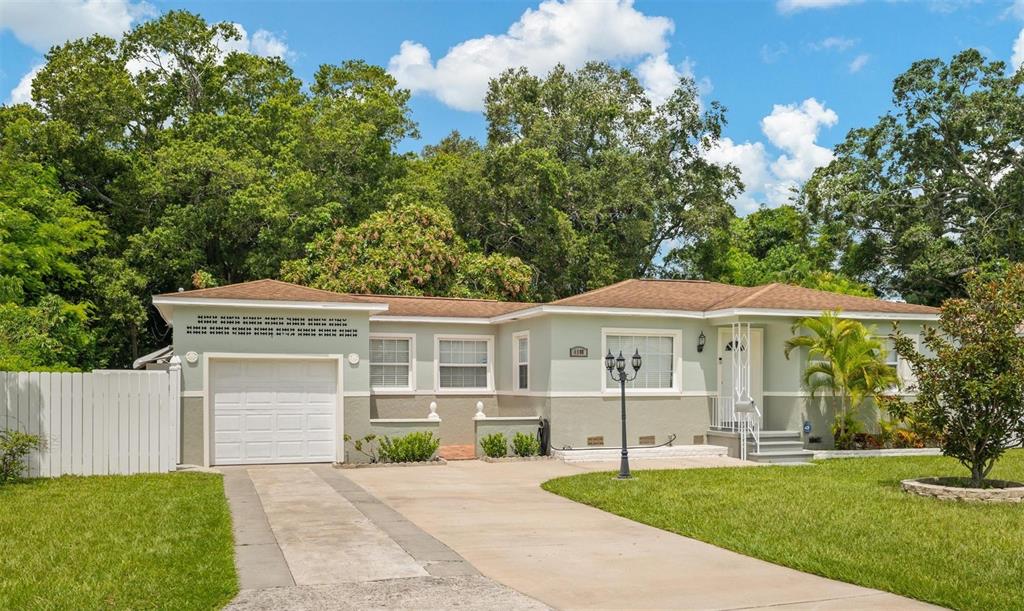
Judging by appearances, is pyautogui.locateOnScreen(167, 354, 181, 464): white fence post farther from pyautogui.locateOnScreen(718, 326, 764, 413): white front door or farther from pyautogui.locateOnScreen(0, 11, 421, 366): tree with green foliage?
pyautogui.locateOnScreen(0, 11, 421, 366): tree with green foliage

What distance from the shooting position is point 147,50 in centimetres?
3900

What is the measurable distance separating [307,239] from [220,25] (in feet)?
42.1

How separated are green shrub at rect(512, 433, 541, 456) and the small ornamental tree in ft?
26.1

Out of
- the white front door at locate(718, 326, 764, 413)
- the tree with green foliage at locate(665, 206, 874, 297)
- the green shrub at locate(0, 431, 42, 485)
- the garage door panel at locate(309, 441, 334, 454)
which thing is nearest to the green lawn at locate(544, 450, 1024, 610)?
the white front door at locate(718, 326, 764, 413)

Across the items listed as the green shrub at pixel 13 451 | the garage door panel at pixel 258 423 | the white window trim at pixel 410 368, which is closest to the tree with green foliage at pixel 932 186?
the white window trim at pixel 410 368

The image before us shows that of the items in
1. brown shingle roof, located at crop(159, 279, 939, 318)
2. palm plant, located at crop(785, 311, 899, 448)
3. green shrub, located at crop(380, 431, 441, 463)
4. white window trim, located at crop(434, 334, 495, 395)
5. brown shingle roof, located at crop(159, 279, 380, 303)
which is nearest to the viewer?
brown shingle roof, located at crop(159, 279, 380, 303)

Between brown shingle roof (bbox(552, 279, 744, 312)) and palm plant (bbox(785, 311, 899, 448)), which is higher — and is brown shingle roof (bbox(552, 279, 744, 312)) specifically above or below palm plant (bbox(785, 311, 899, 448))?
above

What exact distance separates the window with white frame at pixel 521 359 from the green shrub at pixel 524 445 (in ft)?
5.42

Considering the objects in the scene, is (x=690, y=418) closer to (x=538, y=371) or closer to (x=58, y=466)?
(x=538, y=371)

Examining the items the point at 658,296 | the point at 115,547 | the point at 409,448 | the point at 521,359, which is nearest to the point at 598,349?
the point at 521,359

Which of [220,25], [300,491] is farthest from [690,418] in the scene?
[220,25]

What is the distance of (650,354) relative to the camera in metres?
20.4

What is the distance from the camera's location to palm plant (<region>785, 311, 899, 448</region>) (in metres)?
19.2

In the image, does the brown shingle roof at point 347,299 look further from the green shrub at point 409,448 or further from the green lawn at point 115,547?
the green lawn at point 115,547
